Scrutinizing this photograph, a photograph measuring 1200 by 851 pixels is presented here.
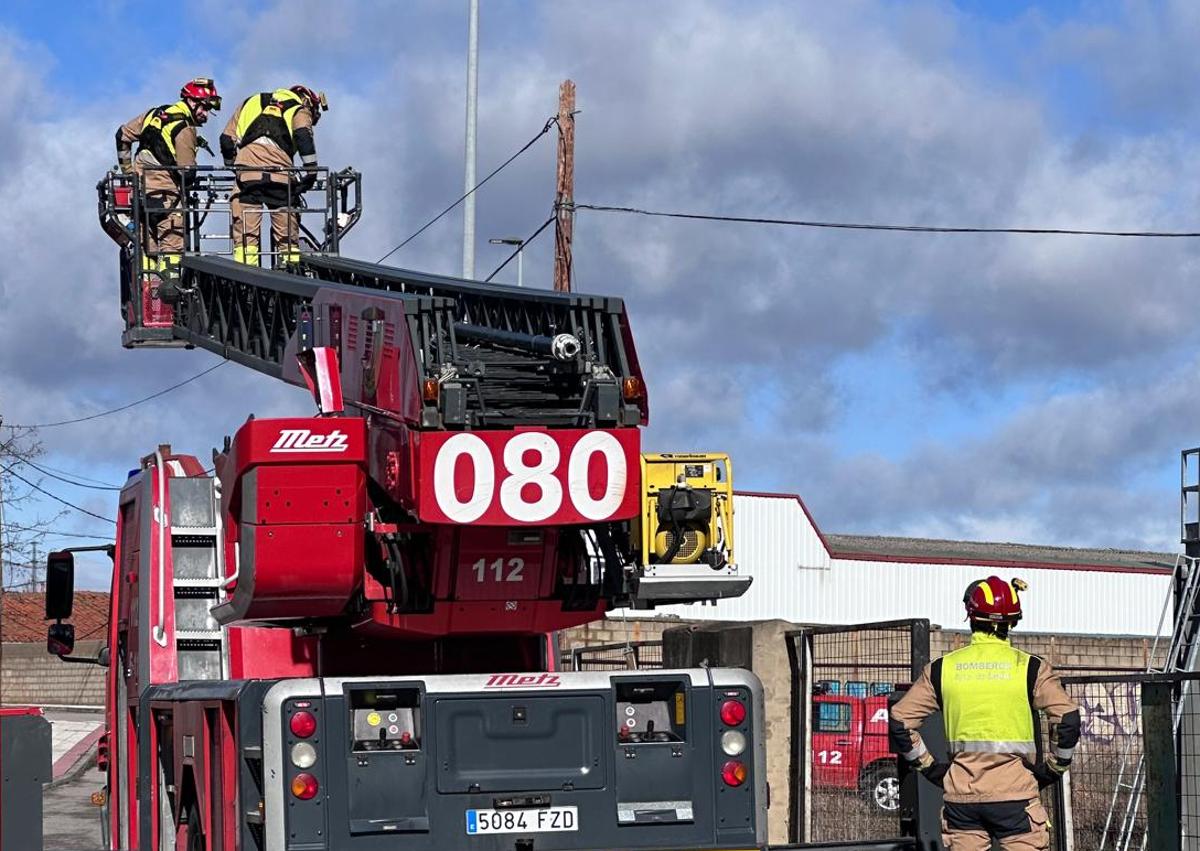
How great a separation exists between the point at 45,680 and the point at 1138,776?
118 feet

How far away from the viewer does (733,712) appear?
904 cm

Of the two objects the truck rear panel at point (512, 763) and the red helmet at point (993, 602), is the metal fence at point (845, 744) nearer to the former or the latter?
the truck rear panel at point (512, 763)

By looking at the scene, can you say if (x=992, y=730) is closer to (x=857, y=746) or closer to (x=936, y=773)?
(x=936, y=773)

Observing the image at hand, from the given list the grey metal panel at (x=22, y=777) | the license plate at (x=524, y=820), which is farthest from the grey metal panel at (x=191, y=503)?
the license plate at (x=524, y=820)

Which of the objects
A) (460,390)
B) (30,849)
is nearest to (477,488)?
(460,390)

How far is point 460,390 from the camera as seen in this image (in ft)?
30.0

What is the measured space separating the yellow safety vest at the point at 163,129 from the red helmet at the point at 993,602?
1200 cm

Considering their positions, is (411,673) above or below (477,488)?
below

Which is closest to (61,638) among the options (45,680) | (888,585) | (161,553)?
(161,553)

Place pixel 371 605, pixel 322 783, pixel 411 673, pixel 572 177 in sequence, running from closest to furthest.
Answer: pixel 322 783
pixel 371 605
pixel 411 673
pixel 572 177

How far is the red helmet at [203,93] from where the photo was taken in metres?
19.3

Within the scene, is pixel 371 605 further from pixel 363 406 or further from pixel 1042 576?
pixel 1042 576

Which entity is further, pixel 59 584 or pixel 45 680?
pixel 45 680

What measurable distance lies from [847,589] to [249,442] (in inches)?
1465
